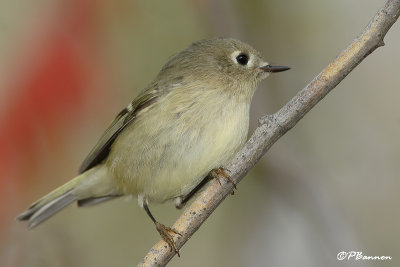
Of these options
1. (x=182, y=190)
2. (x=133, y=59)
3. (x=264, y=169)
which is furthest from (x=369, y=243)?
(x=133, y=59)

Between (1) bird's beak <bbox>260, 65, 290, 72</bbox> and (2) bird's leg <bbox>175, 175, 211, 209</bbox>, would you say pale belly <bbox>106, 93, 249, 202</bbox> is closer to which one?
(2) bird's leg <bbox>175, 175, 211, 209</bbox>

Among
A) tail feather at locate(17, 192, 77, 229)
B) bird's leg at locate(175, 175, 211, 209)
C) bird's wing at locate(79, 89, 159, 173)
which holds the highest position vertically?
bird's wing at locate(79, 89, 159, 173)

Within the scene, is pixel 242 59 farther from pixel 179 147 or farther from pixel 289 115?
pixel 289 115

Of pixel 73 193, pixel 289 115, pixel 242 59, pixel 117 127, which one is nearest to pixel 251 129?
pixel 242 59

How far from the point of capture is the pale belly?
2.96 metres

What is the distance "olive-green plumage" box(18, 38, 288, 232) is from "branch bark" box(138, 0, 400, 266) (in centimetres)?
54

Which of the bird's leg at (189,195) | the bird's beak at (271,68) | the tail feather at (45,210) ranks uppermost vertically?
the bird's beak at (271,68)

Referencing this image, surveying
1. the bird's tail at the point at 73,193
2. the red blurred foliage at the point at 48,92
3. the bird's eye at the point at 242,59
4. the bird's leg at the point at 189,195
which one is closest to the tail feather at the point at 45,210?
the bird's tail at the point at 73,193

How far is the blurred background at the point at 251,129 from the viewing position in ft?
11.1

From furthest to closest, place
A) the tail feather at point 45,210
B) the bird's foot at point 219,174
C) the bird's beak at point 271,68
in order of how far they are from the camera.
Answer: the tail feather at point 45,210 < the bird's beak at point 271,68 < the bird's foot at point 219,174

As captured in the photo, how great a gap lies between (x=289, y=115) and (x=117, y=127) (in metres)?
1.42

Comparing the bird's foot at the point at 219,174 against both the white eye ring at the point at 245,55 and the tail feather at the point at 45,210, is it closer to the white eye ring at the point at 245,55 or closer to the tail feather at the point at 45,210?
the white eye ring at the point at 245,55

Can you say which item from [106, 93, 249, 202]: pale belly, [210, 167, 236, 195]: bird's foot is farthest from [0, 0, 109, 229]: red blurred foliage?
[210, 167, 236, 195]: bird's foot

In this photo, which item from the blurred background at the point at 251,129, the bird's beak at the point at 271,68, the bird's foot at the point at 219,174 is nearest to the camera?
the bird's foot at the point at 219,174
